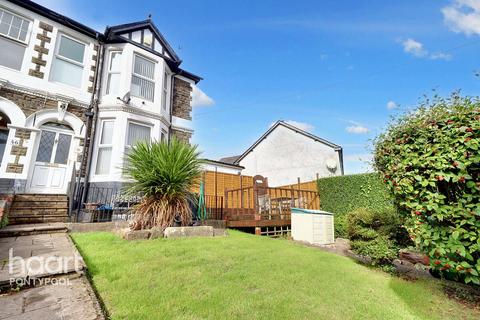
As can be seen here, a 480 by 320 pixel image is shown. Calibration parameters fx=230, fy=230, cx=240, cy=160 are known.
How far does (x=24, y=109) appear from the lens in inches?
291

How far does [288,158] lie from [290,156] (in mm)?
258

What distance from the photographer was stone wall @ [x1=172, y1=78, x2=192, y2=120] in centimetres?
1146

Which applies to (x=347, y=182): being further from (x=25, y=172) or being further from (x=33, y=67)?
(x=33, y=67)

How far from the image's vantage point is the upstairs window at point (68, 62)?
833 centimetres

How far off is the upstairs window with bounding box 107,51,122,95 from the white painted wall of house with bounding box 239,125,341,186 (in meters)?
14.3

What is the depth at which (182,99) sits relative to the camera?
11.8m

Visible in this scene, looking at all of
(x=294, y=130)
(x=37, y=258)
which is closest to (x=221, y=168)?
(x=294, y=130)

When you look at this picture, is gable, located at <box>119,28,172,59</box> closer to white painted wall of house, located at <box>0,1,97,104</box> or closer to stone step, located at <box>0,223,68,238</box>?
white painted wall of house, located at <box>0,1,97,104</box>

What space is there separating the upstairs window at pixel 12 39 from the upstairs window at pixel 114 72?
2.58 m

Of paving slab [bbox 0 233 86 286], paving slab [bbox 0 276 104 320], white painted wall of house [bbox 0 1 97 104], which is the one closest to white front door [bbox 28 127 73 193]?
white painted wall of house [bbox 0 1 97 104]

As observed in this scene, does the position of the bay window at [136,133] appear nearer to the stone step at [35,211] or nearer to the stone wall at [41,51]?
the stone step at [35,211]

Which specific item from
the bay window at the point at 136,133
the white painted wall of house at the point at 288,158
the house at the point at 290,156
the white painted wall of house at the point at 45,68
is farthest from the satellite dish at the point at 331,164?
the white painted wall of house at the point at 45,68

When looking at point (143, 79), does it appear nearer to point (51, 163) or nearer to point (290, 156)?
point (51, 163)

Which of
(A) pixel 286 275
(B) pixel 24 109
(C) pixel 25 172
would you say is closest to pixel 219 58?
(B) pixel 24 109
